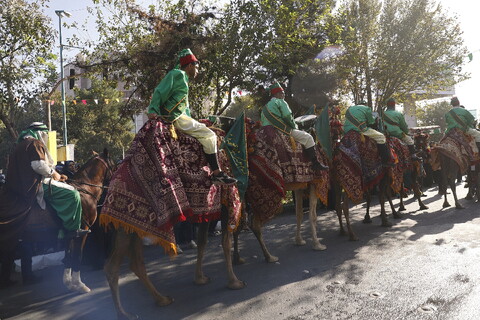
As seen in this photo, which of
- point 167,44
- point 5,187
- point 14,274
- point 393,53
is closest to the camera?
point 5,187

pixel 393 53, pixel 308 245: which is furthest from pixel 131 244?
pixel 393 53

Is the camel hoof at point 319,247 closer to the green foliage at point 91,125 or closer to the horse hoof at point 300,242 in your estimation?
the horse hoof at point 300,242

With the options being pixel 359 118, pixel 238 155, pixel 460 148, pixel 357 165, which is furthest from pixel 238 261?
pixel 460 148

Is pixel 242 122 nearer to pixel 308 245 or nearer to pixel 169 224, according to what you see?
pixel 169 224

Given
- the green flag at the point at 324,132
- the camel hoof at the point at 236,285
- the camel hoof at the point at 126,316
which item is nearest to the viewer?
the camel hoof at the point at 126,316

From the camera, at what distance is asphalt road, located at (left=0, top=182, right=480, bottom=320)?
392 cm

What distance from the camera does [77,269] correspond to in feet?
17.7

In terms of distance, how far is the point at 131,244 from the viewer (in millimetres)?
4234

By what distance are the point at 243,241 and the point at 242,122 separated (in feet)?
10.4

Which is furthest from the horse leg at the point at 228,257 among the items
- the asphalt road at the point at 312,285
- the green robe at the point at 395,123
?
the green robe at the point at 395,123

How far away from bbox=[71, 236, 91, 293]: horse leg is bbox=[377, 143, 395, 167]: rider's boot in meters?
5.54

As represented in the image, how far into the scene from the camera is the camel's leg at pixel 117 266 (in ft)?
12.8

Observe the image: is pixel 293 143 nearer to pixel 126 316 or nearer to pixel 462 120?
pixel 126 316

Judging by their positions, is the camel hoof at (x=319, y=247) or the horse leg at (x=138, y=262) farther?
the camel hoof at (x=319, y=247)
